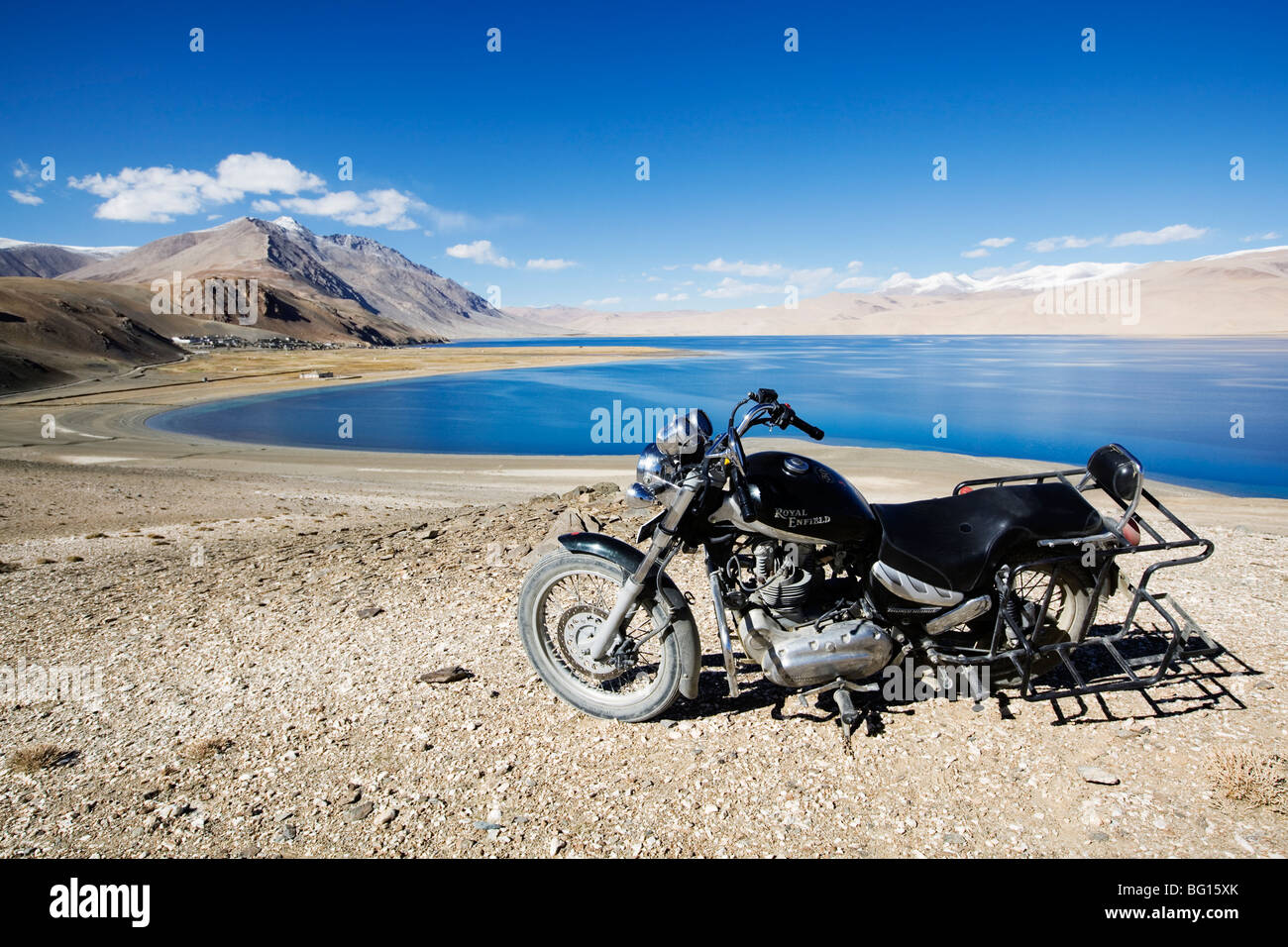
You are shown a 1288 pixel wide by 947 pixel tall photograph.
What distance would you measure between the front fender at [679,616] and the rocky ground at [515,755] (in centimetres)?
39

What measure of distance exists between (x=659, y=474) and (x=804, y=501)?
31.2 inches

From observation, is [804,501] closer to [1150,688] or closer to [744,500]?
[744,500]

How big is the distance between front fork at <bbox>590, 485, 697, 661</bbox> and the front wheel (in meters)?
0.07

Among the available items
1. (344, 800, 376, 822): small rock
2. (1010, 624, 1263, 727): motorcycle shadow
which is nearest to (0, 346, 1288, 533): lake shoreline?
(1010, 624, 1263, 727): motorcycle shadow

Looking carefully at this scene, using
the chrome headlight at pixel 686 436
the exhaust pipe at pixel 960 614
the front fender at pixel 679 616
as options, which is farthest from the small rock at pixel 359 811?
the exhaust pipe at pixel 960 614

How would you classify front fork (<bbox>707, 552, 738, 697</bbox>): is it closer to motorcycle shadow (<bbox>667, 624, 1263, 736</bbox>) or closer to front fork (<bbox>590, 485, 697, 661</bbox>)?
front fork (<bbox>590, 485, 697, 661</bbox>)

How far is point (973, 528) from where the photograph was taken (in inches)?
160

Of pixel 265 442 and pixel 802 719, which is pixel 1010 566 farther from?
pixel 265 442

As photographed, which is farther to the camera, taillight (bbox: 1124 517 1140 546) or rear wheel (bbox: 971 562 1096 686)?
rear wheel (bbox: 971 562 1096 686)

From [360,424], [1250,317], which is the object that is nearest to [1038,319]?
[1250,317]

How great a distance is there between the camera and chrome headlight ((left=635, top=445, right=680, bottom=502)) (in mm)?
3836

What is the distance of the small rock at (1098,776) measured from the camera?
3.53m

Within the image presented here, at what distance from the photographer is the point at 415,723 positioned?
4199mm
